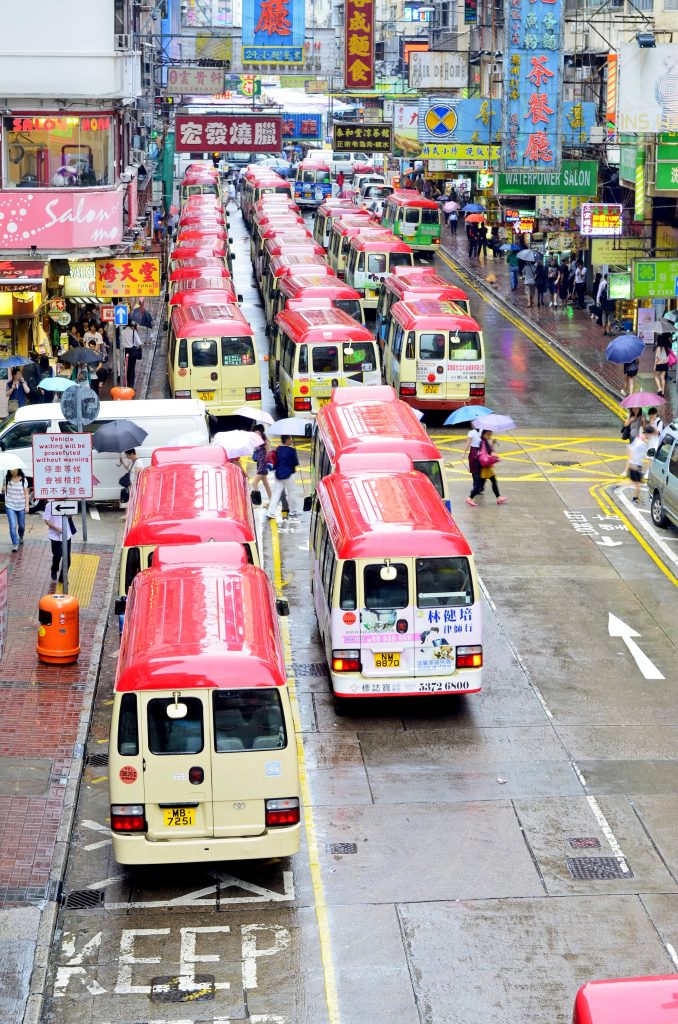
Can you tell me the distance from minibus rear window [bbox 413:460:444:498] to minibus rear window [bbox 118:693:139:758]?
10.0 m

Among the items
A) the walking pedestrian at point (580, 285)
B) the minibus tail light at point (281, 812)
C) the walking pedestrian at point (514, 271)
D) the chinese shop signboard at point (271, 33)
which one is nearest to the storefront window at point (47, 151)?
the minibus tail light at point (281, 812)

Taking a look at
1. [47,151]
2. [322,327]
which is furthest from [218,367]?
[47,151]

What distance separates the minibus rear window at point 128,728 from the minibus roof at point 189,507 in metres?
5.21

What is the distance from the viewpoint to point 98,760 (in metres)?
17.4

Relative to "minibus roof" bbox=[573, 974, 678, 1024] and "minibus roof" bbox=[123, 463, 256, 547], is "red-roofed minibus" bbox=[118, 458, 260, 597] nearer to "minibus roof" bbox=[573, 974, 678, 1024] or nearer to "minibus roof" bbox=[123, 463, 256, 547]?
"minibus roof" bbox=[123, 463, 256, 547]

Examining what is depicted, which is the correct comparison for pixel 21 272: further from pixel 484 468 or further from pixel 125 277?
pixel 484 468

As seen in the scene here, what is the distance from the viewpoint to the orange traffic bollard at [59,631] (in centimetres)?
2000

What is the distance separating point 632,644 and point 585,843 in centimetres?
607

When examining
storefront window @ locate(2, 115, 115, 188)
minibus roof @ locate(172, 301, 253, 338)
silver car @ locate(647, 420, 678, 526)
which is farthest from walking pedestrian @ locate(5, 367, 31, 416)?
silver car @ locate(647, 420, 678, 526)

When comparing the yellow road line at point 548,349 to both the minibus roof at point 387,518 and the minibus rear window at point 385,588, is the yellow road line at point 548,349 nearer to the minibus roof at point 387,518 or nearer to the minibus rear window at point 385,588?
the minibus roof at point 387,518

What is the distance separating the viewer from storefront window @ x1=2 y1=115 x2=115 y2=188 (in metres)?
30.2

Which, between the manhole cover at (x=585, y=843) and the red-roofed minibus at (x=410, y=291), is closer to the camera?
the manhole cover at (x=585, y=843)

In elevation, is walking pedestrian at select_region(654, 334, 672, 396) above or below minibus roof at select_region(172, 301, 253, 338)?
below

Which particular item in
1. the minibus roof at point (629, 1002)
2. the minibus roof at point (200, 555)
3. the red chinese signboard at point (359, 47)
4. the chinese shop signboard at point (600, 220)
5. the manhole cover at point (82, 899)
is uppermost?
the red chinese signboard at point (359, 47)
